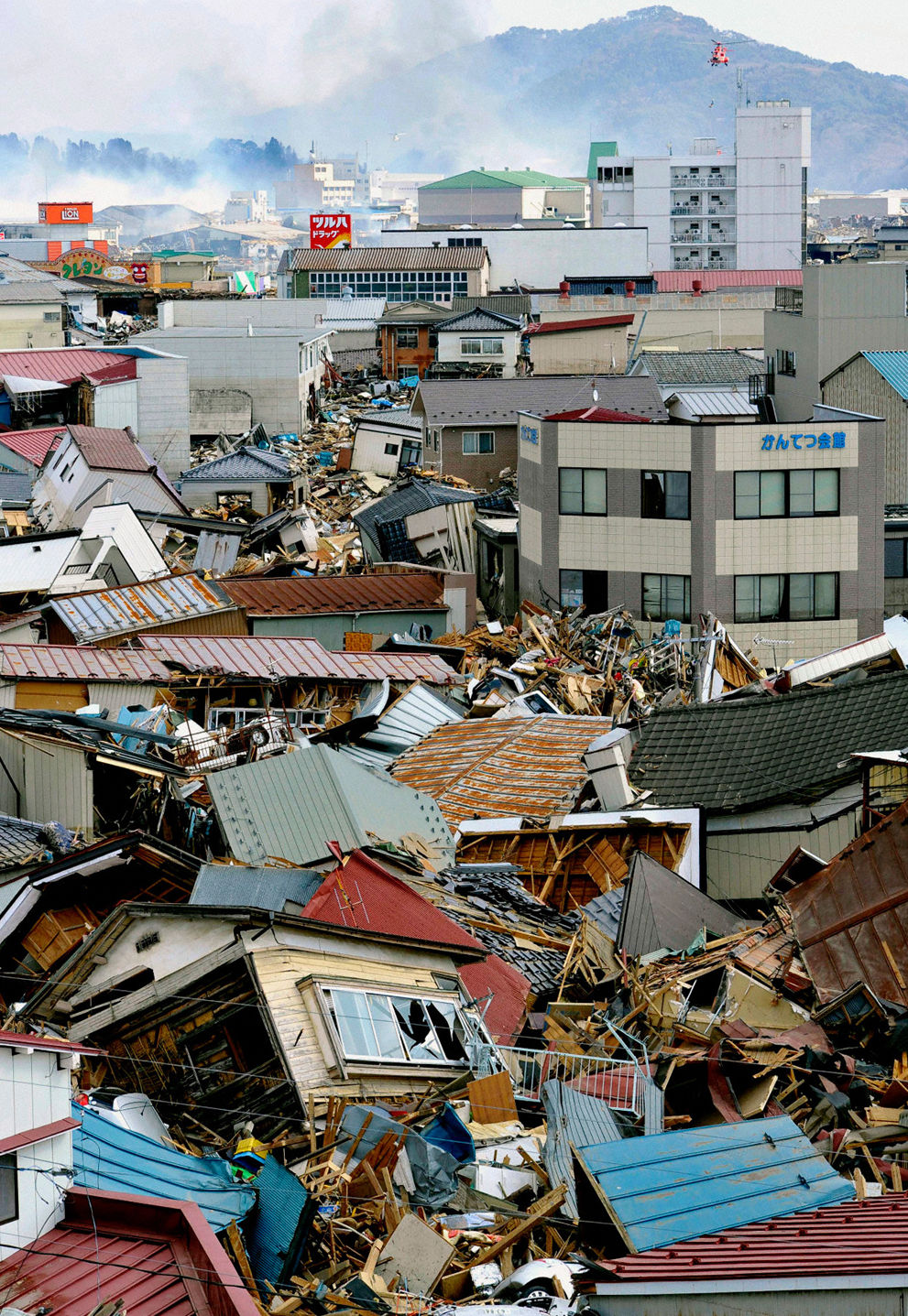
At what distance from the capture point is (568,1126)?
36.4ft

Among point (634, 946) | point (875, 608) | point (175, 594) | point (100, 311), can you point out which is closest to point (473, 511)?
point (875, 608)

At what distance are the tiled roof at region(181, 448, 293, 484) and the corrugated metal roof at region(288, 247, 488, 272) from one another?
46.1 metres

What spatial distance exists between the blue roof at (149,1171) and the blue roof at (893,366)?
3265 centimetres

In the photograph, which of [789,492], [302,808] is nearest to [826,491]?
[789,492]

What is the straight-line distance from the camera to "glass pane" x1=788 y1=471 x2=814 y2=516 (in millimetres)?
32500

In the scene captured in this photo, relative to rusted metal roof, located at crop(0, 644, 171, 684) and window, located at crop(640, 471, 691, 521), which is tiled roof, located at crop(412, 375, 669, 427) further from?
rusted metal roof, located at crop(0, 644, 171, 684)

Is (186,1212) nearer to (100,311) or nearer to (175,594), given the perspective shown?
(175,594)

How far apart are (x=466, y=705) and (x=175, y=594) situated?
223 inches

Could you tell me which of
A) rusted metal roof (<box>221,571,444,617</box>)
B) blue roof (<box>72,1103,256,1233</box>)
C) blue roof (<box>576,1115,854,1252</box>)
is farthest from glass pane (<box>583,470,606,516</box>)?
blue roof (<box>72,1103,256,1233</box>)

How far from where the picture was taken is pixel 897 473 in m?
39.2

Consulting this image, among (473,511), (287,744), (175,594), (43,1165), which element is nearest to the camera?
(43,1165)

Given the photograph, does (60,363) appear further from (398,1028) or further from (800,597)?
(398,1028)

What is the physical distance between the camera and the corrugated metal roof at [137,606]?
25.4m

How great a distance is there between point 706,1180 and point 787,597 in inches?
946
